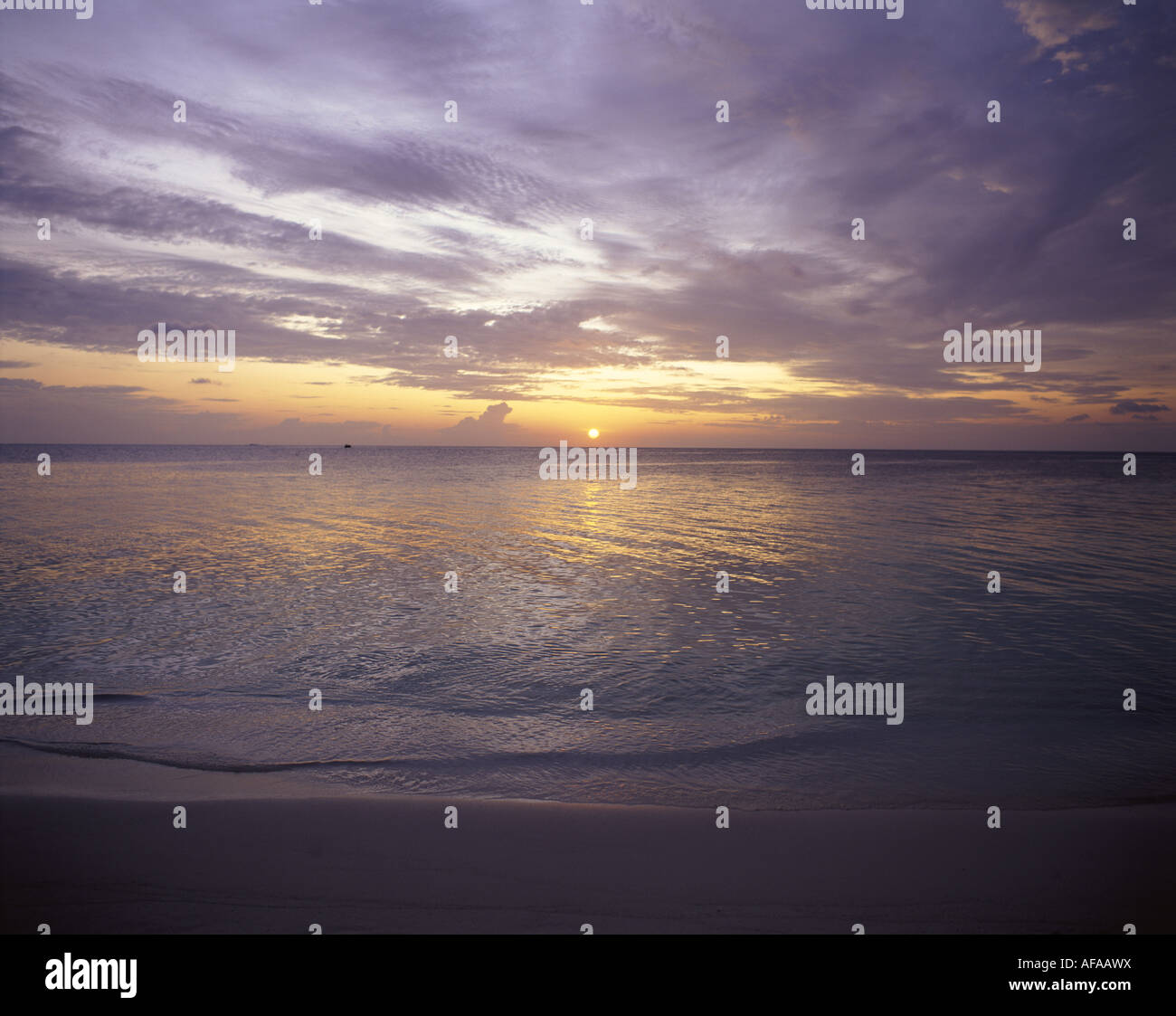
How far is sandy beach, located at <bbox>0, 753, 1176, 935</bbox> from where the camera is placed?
545 centimetres

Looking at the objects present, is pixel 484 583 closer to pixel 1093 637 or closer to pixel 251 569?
pixel 251 569

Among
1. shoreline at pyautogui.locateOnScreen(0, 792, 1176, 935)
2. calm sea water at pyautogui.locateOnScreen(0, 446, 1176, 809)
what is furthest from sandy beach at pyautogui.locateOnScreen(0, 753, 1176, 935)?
calm sea water at pyautogui.locateOnScreen(0, 446, 1176, 809)

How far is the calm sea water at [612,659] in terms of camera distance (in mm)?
8555

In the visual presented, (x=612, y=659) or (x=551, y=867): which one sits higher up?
(x=612, y=659)

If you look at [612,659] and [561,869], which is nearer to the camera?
[561,869]

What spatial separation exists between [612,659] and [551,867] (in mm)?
6855

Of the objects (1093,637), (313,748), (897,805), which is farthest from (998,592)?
(313,748)

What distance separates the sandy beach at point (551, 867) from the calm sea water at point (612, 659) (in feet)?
2.53

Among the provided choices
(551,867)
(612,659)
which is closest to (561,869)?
(551,867)

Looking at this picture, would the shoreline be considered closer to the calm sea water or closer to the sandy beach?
the sandy beach

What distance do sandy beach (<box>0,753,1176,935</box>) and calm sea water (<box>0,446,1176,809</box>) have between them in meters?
0.77

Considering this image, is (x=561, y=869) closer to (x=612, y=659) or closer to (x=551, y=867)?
(x=551, y=867)

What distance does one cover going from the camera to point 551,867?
6137mm

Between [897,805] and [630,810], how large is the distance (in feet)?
10.4
